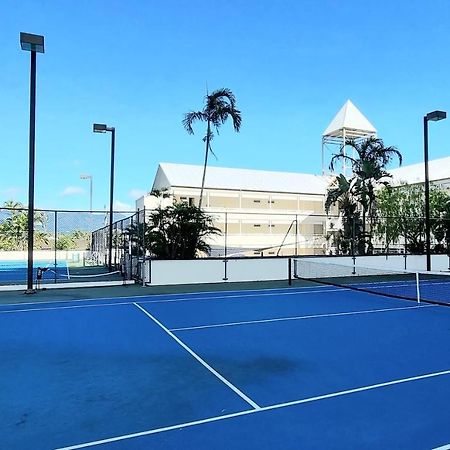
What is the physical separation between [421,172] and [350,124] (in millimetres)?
7251

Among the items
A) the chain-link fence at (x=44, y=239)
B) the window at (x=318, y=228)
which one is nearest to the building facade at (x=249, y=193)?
the window at (x=318, y=228)

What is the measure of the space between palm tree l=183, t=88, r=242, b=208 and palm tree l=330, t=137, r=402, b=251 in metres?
6.03

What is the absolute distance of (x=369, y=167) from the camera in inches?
806

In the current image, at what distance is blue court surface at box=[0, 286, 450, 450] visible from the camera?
12.1 ft

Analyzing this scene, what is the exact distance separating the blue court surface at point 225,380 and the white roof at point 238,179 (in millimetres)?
22968

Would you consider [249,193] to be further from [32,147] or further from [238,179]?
[32,147]

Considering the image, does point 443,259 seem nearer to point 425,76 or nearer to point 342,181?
point 342,181

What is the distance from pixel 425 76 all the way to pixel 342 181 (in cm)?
602

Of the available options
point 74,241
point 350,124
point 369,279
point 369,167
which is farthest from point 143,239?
point 350,124

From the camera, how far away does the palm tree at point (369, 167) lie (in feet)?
66.1

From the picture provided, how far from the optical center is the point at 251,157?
135 ft

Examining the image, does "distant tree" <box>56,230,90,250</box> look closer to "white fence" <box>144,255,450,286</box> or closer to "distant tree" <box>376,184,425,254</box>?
"white fence" <box>144,255,450,286</box>

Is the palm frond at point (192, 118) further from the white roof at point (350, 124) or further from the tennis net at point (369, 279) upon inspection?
the white roof at point (350, 124)

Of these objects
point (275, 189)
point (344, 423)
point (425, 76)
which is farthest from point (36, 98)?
point (275, 189)
